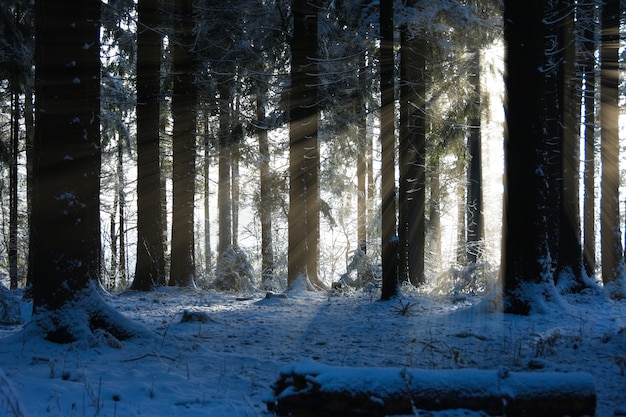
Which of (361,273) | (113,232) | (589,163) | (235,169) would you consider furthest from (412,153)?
(113,232)

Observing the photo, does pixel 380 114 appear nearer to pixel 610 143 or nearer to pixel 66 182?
pixel 66 182

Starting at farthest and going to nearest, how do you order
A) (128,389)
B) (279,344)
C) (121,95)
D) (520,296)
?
(121,95)
(520,296)
(279,344)
(128,389)

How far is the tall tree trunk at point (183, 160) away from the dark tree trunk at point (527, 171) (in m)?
9.69

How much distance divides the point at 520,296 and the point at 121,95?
15.8 metres

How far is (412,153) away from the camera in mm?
14734

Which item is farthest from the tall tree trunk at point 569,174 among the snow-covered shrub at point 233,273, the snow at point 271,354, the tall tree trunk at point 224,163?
the tall tree trunk at point 224,163

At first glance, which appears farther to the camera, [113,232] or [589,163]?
[113,232]

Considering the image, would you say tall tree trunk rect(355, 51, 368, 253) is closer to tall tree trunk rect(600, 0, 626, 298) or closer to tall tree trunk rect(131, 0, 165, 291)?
tall tree trunk rect(131, 0, 165, 291)

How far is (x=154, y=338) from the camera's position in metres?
6.87

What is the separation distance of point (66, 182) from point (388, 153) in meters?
6.97

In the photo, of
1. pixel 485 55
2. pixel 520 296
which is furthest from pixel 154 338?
pixel 485 55

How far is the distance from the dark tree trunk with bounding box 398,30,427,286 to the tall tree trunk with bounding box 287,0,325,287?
265cm

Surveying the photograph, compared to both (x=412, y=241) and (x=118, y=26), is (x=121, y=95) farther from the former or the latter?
(x=412, y=241)

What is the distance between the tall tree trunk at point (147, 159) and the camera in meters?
13.8
